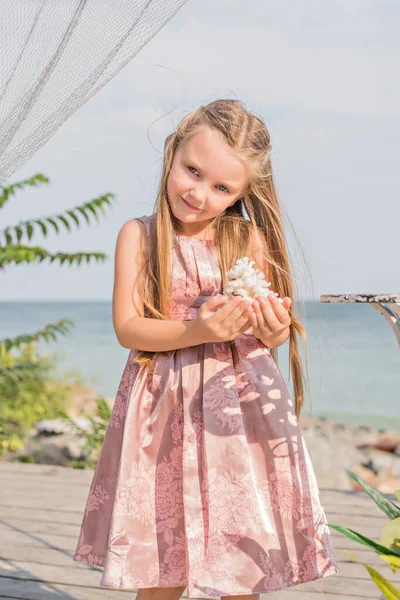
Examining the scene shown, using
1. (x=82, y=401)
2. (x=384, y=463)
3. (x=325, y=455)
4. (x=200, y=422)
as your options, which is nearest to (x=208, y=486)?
(x=200, y=422)

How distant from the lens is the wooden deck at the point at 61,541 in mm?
2926

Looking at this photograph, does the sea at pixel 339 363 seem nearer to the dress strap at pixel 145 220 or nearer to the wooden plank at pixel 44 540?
the wooden plank at pixel 44 540

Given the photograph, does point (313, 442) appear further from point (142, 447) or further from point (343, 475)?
point (142, 447)

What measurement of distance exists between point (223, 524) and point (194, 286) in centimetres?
58

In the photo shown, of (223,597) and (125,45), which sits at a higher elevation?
(125,45)

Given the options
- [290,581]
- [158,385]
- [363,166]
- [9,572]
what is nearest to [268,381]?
[158,385]

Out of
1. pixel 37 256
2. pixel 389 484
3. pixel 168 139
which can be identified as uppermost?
pixel 37 256

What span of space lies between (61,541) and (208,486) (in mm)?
1636

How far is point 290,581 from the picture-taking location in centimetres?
203

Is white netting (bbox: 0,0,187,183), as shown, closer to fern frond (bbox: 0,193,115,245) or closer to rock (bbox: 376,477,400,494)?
fern frond (bbox: 0,193,115,245)

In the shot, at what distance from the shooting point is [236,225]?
7.44 feet

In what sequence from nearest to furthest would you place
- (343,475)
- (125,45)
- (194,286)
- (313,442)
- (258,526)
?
(125,45) → (258,526) → (194,286) → (343,475) → (313,442)

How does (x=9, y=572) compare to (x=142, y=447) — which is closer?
(x=142, y=447)

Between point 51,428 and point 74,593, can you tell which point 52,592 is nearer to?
point 74,593
